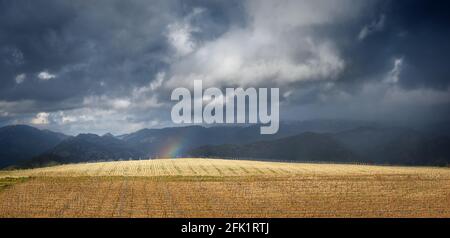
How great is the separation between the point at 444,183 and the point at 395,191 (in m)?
16.2

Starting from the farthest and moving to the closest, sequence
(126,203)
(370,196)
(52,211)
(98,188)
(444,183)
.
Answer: (444,183) < (98,188) < (370,196) < (126,203) < (52,211)

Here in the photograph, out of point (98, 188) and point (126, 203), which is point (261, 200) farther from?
point (98, 188)

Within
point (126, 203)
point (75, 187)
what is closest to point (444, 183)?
point (126, 203)

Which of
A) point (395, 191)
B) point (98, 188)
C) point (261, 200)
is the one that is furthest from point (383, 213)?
point (98, 188)

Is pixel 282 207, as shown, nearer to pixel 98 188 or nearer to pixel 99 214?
pixel 99 214

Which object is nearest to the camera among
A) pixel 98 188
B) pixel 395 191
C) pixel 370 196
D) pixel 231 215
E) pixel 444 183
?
pixel 231 215

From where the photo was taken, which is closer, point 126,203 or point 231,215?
point 231,215

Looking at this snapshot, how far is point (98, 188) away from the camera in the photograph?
2451 inches
